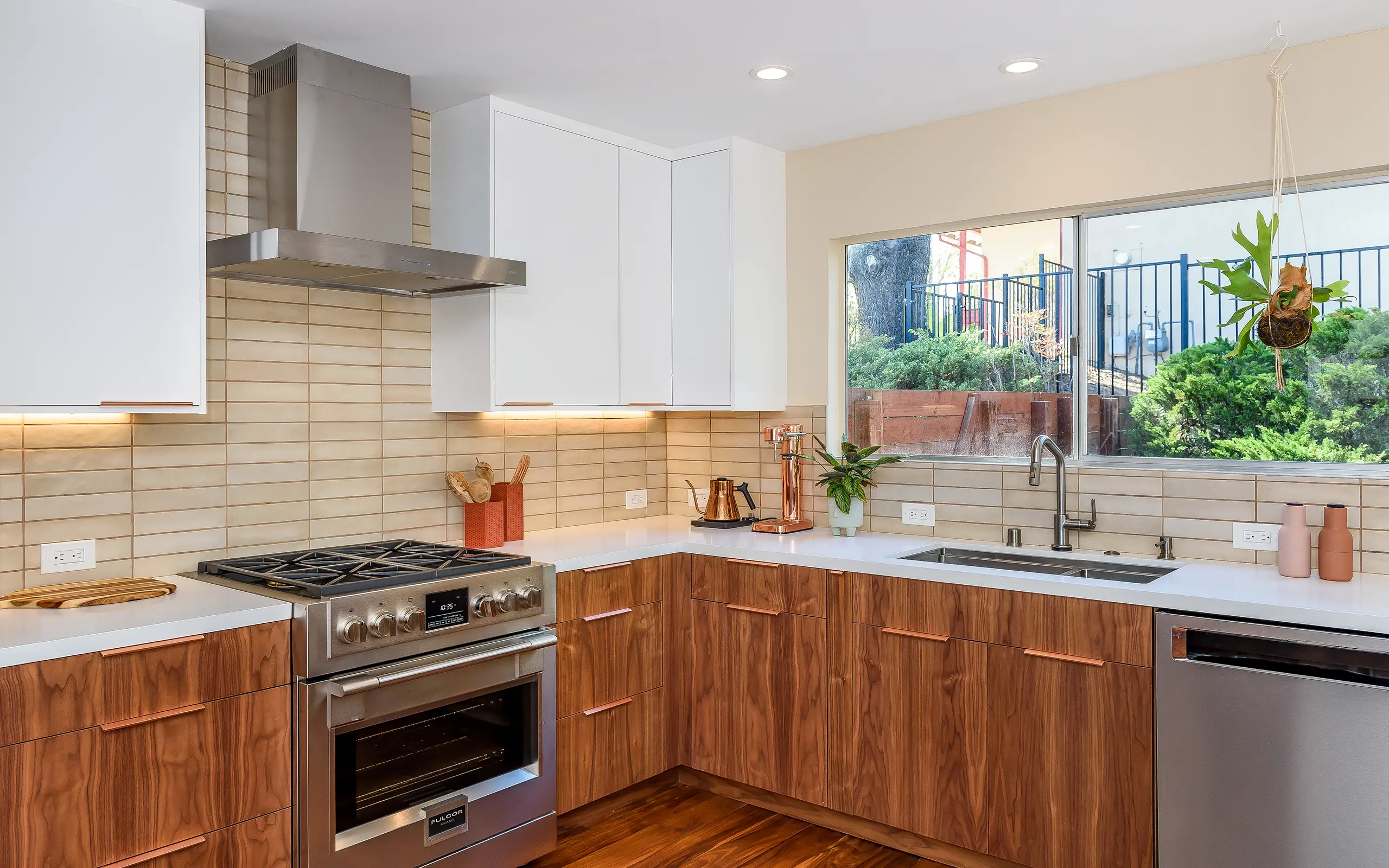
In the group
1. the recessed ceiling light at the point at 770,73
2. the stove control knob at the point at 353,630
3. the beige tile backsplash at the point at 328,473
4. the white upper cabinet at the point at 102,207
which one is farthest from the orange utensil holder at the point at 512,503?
the recessed ceiling light at the point at 770,73

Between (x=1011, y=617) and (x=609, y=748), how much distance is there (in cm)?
139

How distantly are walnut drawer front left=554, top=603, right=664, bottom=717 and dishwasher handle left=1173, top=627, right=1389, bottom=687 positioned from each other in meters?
1.66

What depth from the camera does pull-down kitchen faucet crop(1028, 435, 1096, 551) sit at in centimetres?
307

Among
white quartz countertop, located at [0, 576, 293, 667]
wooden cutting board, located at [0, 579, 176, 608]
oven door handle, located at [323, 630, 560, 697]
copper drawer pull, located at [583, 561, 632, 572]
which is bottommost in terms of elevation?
oven door handle, located at [323, 630, 560, 697]

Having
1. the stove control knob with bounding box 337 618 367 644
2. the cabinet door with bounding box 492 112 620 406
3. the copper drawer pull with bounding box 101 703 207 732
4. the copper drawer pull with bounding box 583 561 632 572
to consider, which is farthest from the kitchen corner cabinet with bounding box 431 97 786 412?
the copper drawer pull with bounding box 101 703 207 732

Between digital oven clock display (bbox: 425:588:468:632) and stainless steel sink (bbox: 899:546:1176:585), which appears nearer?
digital oven clock display (bbox: 425:588:468:632)

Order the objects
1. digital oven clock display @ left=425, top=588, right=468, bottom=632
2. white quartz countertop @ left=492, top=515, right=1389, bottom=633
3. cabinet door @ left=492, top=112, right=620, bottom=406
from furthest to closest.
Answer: cabinet door @ left=492, top=112, right=620, bottom=406 → digital oven clock display @ left=425, top=588, right=468, bottom=632 → white quartz countertop @ left=492, top=515, right=1389, bottom=633

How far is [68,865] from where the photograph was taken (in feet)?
6.36

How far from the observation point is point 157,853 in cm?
206

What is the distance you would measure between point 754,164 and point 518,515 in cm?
167

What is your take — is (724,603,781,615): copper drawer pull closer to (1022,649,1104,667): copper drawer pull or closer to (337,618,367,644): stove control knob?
(1022,649,1104,667): copper drawer pull

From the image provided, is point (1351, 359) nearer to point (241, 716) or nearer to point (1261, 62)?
point (1261, 62)

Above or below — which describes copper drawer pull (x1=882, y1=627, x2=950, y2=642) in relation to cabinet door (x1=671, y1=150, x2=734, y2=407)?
below

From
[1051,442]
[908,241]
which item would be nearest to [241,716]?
[1051,442]
